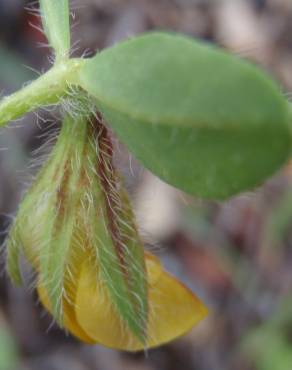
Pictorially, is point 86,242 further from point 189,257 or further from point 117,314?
point 189,257

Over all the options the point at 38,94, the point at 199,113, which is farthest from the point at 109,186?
the point at 199,113

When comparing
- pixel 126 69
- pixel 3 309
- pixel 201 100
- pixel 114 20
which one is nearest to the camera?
pixel 201 100

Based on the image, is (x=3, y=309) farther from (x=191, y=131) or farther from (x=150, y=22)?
(x=191, y=131)

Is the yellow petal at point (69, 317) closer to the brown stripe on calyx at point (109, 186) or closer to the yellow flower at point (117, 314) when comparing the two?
the yellow flower at point (117, 314)

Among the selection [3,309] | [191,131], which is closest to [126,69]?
[191,131]

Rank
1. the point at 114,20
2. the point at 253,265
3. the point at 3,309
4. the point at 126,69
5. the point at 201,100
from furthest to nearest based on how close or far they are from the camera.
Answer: the point at 114,20 < the point at 253,265 < the point at 3,309 < the point at 126,69 < the point at 201,100

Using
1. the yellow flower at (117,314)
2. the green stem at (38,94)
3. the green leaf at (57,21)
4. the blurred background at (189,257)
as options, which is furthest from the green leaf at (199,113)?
the blurred background at (189,257)
